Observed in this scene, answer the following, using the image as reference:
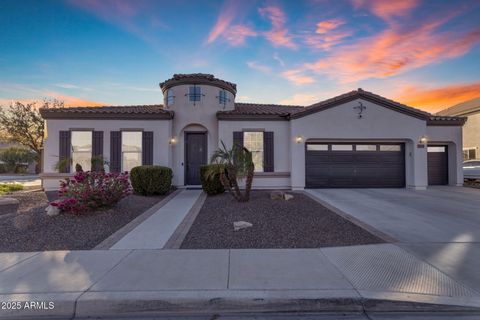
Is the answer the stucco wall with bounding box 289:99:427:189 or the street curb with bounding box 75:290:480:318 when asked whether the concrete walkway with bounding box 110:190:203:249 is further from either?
the stucco wall with bounding box 289:99:427:189

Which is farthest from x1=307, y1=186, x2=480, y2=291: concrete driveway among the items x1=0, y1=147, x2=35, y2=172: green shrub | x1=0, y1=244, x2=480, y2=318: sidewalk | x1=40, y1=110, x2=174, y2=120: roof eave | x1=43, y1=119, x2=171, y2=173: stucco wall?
x1=0, y1=147, x2=35, y2=172: green shrub

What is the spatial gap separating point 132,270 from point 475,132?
27.8m

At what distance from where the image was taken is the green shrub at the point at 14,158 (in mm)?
26131

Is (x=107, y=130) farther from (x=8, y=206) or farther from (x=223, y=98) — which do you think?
(x=223, y=98)

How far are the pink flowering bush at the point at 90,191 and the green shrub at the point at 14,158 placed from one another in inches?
1142

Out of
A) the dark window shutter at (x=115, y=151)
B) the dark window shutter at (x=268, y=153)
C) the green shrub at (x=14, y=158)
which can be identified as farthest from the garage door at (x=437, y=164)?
the green shrub at (x=14, y=158)

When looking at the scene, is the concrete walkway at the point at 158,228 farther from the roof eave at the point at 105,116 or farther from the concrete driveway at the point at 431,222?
the concrete driveway at the point at 431,222

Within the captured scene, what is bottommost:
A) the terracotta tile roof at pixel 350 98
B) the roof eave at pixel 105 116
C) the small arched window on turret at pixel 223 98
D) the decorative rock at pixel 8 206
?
the decorative rock at pixel 8 206

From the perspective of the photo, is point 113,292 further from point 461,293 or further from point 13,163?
point 13,163

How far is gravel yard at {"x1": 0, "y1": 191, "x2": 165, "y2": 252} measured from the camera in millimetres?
4273

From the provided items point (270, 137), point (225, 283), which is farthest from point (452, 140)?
point (225, 283)

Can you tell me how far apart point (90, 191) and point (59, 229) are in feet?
4.01

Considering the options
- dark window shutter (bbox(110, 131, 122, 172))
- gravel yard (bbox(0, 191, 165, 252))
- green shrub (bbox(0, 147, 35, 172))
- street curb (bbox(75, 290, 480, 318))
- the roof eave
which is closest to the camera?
street curb (bbox(75, 290, 480, 318))

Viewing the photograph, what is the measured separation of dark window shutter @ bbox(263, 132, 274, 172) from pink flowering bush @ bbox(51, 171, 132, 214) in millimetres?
6411
